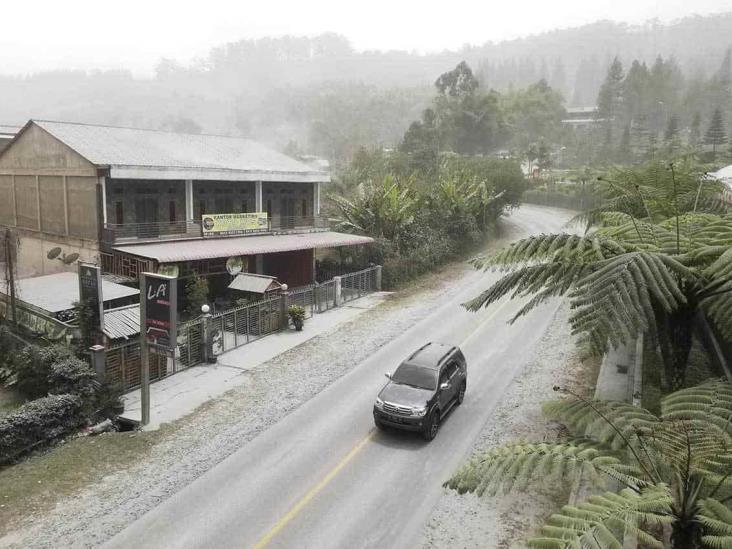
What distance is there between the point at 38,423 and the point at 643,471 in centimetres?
1319

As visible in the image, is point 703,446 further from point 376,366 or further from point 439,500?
point 376,366

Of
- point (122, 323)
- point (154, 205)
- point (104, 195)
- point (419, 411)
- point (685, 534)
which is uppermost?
point (104, 195)

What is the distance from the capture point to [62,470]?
43.5ft

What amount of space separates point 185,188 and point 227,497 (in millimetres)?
20027

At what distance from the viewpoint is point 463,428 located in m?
15.6

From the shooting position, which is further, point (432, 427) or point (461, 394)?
point (461, 394)

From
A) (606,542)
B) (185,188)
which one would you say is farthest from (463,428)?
(185,188)

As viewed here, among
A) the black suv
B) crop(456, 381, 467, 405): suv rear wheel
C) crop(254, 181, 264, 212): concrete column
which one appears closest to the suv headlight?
the black suv

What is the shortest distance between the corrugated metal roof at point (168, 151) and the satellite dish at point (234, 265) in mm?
4378

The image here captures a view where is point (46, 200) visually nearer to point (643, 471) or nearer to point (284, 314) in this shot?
point (284, 314)

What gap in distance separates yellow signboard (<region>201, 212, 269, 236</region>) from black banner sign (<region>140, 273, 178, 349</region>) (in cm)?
1325

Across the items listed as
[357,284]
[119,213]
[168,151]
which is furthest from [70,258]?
[357,284]

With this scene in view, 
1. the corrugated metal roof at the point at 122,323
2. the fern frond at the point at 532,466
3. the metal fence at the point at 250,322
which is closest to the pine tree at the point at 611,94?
the metal fence at the point at 250,322

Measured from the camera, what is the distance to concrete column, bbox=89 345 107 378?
53.9 ft
